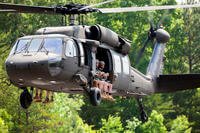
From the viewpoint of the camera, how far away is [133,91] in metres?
23.1

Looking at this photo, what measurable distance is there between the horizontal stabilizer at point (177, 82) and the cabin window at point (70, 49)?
5624 mm

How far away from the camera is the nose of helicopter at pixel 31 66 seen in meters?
17.9

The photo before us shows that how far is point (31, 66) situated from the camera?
58.6ft

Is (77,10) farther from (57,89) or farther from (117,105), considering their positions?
(117,105)

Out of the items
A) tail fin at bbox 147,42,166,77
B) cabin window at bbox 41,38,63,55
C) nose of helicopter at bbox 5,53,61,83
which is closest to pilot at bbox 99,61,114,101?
cabin window at bbox 41,38,63,55

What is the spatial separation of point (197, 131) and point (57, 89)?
3772 cm

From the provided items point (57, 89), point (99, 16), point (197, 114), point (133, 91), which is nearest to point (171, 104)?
point (197, 114)

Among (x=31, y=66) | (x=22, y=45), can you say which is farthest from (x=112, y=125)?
(x=31, y=66)

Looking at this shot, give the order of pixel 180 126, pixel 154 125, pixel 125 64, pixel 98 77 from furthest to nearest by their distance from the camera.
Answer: pixel 180 126 < pixel 154 125 < pixel 125 64 < pixel 98 77

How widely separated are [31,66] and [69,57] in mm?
1523

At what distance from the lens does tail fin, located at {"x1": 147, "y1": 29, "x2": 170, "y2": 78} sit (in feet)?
85.9

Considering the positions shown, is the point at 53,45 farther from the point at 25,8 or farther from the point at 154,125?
the point at 154,125

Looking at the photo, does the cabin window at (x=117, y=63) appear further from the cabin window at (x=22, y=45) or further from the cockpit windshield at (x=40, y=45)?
the cabin window at (x=22, y=45)

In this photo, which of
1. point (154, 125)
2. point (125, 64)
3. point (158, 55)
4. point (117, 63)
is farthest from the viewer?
point (154, 125)
